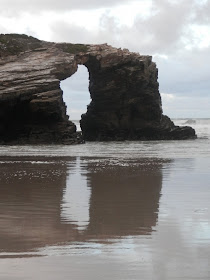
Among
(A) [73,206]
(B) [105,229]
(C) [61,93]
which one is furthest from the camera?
(C) [61,93]

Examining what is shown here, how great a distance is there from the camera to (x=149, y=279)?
389cm

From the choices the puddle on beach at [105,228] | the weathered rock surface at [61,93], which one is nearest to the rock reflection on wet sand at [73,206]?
the puddle on beach at [105,228]

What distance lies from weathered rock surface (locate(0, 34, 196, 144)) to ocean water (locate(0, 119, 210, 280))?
21291mm

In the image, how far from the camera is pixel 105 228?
604 centimetres

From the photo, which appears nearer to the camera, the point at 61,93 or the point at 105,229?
the point at 105,229

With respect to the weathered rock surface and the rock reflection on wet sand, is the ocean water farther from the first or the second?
the weathered rock surface

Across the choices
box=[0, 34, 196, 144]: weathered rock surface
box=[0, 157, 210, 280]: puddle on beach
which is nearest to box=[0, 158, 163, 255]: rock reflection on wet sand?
box=[0, 157, 210, 280]: puddle on beach

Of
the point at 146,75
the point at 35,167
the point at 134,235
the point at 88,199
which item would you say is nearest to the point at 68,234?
the point at 134,235

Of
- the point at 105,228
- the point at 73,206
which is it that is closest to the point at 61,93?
the point at 73,206

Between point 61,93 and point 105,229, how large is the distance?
2844 centimetres

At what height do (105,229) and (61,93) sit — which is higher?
(61,93)

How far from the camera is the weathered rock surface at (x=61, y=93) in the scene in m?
32.5

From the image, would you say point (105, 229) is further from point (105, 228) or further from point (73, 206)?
point (73, 206)

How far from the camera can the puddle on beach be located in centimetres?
421
